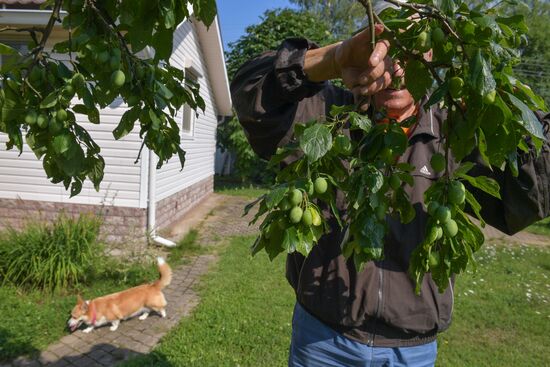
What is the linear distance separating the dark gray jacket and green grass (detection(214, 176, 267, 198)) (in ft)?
40.7

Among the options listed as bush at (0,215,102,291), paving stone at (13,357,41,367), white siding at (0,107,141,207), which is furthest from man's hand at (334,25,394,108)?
white siding at (0,107,141,207)

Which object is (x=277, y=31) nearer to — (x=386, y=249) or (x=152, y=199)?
(x=152, y=199)

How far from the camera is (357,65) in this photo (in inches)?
51.6

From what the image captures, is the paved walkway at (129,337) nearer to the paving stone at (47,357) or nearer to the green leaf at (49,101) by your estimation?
the paving stone at (47,357)

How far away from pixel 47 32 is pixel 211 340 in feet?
12.2

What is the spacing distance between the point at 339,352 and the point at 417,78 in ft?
4.76

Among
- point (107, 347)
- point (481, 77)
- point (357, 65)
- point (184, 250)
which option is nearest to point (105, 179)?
point (184, 250)

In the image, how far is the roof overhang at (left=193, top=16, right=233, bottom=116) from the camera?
10.6 m

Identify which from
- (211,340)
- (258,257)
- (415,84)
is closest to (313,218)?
(415,84)

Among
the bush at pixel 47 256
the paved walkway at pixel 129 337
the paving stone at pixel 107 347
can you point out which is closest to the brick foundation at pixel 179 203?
the paved walkway at pixel 129 337

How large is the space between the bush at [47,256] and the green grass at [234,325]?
5.16 ft

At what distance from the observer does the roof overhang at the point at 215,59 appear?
10570 mm

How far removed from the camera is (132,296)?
4.80 metres

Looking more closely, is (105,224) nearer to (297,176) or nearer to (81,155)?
(81,155)
